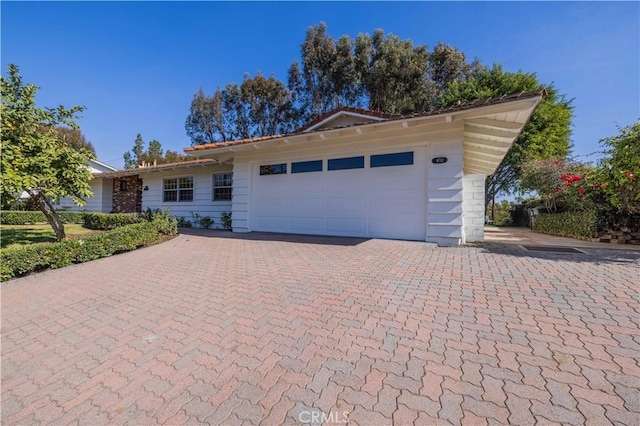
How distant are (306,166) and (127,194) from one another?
532 inches

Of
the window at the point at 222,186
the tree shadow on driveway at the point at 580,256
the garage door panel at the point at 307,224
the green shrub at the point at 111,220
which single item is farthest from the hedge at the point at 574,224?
the green shrub at the point at 111,220

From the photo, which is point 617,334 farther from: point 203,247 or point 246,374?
point 203,247

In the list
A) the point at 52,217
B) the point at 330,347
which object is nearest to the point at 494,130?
the point at 330,347

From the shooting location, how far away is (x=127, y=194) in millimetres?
16359

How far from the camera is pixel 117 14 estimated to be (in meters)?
9.01

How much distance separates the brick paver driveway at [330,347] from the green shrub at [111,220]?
7017 millimetres

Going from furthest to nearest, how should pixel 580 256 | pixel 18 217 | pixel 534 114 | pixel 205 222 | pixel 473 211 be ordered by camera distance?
1. pixel 534 114
2. pixel 18 217
3. pixel 205 222
4. pixel 473 211
5. pixel 580 256

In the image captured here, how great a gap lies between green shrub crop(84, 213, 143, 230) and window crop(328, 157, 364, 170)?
827cm

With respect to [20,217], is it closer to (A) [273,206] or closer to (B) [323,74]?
(A) [273,206]

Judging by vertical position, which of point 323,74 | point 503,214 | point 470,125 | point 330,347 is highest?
point 323,74

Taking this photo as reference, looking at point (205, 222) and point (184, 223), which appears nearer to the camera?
point (205, 222)

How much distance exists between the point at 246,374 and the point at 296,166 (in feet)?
25.0

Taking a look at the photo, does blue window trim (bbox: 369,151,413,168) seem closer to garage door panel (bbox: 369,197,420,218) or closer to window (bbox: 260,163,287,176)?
garage door panel (bbox: 369,197,420,218)

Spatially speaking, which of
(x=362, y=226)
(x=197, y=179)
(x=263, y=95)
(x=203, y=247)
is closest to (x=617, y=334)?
(x=362, y=226)
